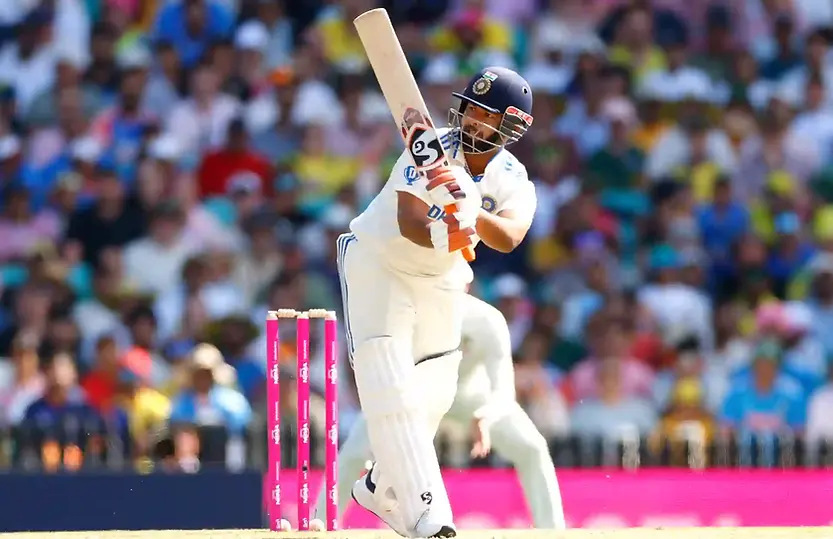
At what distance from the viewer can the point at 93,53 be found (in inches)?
413

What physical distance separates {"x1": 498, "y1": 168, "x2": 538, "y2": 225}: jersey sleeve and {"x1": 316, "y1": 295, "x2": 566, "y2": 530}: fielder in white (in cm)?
158

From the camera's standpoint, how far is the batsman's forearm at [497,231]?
519 cm

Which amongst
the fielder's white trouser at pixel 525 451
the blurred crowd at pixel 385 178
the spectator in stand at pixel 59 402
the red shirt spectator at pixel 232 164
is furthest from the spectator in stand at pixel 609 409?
the spectator in stand at pixel 59 402

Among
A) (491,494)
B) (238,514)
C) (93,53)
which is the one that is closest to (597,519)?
(491,494)

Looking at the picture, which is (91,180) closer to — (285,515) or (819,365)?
(285,515)

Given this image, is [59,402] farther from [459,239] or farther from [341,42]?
[459,239]

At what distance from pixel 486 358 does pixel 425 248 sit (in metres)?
1.86

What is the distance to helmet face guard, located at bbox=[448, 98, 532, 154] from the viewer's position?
5520 millimetres

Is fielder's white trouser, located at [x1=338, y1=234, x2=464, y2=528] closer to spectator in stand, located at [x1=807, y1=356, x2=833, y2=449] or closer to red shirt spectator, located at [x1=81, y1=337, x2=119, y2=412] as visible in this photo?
red shirt spectator, located at [x1=81, y1=337, x2=119, y2=412]

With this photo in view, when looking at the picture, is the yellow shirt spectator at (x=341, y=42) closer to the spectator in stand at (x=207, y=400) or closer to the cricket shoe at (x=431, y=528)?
the spectator in stand at (x=207, y=400)

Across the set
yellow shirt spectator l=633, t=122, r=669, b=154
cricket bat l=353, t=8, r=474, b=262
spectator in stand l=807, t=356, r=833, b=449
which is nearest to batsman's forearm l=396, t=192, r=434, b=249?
cricket bat l=353, t=8, r=474, b=262

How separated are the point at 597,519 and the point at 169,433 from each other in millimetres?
2002

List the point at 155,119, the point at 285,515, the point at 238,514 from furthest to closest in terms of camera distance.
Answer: the point at 155,119
the point at 285,515
the point at 238,514

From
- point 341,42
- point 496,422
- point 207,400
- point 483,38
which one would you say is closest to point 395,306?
point 496,422
